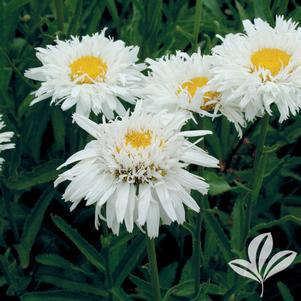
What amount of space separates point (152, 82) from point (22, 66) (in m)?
1.00

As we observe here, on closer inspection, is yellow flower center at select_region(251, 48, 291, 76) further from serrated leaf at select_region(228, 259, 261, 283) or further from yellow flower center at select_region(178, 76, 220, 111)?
serrated leaf at select_region(228, 259, 261, 283)

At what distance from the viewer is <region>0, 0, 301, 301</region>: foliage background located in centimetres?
162

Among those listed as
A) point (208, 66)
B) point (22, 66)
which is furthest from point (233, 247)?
point (22, 66)

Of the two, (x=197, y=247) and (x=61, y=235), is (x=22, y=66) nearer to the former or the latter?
(x=61, y=235)

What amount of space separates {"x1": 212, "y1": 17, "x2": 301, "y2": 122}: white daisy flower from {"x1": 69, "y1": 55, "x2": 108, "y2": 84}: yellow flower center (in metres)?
0.37

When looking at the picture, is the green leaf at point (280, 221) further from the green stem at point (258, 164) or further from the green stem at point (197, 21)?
the green stem at point (197, 21)

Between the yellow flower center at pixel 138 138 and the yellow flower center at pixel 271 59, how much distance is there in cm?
35

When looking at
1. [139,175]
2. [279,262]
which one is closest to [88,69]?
[139,175]

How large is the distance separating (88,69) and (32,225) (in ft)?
1.86

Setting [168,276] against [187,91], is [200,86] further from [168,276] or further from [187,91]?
[168,276]

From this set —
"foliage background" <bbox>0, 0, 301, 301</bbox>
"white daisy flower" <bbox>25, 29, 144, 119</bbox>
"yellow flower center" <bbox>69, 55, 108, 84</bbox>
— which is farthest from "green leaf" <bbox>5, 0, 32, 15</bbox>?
"yellow flower center" <bbox>69, 55, 108, 84</bbox>

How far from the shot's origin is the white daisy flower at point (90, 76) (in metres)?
1.50

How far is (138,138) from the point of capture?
3.74 ft

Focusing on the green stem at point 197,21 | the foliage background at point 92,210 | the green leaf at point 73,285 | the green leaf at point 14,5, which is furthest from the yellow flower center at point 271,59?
the green leaf at point 14,5
